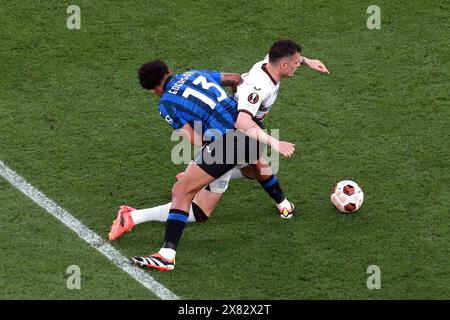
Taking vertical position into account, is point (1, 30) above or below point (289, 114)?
above

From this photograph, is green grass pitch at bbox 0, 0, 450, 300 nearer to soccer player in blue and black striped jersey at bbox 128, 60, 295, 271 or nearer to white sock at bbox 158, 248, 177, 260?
white sock at bbox 158, 248, 177, 260

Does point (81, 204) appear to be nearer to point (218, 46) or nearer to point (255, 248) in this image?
point (255, 248)

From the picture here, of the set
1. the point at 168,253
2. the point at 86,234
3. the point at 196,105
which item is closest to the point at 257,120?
the point at 196,105

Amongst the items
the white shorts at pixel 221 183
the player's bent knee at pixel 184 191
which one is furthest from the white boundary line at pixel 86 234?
the white shorts at pixel 221 183

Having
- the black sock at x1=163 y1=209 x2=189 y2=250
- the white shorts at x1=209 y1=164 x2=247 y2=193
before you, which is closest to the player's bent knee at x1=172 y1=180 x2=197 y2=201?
the black sock at x1=163 y1=209 x2=189 y2=250

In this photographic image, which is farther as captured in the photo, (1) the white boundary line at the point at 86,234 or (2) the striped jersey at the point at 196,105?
(2) the striped jersey at the point at 196,105

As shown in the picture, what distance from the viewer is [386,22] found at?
38.5 feet

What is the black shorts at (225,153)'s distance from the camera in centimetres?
862

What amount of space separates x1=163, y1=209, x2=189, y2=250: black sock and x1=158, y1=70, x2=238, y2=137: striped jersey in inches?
28.7

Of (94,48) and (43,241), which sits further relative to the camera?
(94,48)

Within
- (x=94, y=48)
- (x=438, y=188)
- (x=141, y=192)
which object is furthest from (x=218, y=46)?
(x=438, y=188)

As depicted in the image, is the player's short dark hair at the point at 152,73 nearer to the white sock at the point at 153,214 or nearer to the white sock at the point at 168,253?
the white sock at the point at 153,214

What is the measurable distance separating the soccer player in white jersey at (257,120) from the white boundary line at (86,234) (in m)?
0.18

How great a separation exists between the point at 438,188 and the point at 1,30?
549cm
